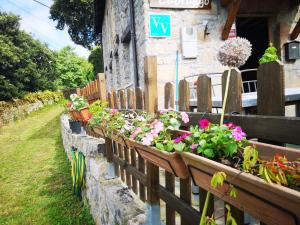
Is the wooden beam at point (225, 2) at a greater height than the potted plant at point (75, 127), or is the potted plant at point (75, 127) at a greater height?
the wooden beam at point (225, 2)

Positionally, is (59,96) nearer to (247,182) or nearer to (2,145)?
(2,145)

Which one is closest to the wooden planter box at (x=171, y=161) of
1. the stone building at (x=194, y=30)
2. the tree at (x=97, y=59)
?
the stone building at (x=194, y=30)

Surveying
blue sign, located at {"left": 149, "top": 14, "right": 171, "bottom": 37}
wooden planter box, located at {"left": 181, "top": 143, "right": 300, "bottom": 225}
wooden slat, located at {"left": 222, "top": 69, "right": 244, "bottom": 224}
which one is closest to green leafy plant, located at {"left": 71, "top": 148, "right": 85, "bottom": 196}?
blue sign, located at {"left": 149, "top": 14, "right": 171, "bottom": 37}

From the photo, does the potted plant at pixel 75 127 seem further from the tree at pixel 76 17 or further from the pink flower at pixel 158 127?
the tree at pixel 76 17

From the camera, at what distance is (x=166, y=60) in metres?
5.48

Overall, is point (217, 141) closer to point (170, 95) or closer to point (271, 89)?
point (271, 89)

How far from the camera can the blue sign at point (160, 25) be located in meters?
5.35

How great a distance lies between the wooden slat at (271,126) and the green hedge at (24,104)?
1784 cm

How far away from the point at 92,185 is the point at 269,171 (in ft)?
10.0

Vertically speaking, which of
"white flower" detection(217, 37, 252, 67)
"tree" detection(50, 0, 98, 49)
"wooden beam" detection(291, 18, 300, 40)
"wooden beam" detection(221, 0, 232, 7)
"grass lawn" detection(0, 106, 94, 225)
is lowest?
"grass lawn" detection(0, 106, 94, 225)

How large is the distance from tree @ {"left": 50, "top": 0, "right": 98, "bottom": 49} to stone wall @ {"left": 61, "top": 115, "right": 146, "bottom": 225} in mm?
21660

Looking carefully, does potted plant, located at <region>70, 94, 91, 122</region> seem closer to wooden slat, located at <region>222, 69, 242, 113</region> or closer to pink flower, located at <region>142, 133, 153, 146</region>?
pink flower, located at <region>142, 133, 153, 146</region>

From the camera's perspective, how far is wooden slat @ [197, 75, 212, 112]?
67.8 inches

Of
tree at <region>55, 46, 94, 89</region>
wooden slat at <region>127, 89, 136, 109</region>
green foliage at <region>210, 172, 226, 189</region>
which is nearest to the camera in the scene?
green foliage at <region>210, 172, 226, 189</region>
